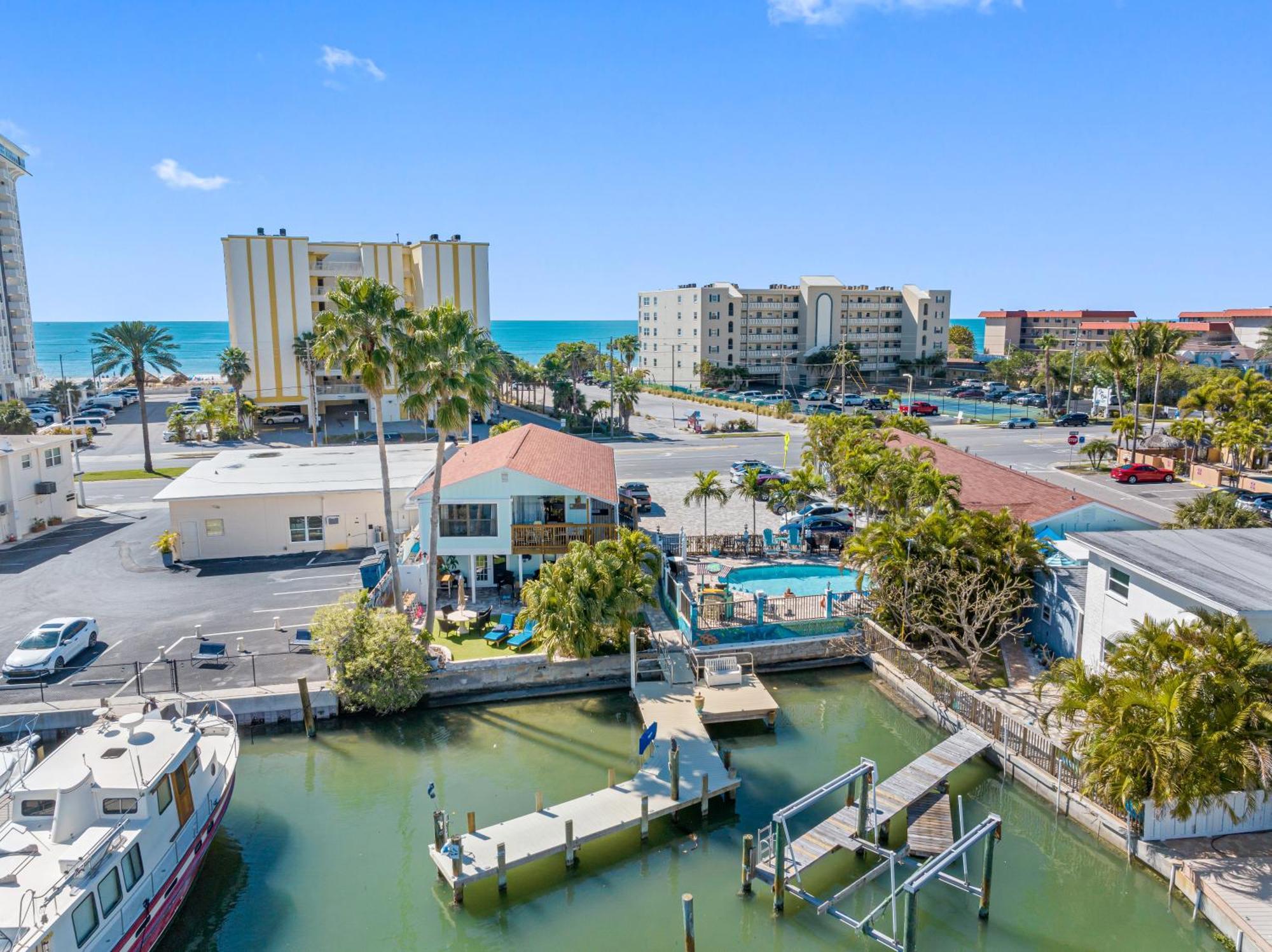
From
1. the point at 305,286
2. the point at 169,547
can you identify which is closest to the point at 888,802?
the point at 169,547

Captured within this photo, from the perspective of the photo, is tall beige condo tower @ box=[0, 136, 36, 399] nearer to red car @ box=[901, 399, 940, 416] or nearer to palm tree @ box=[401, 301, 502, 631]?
palm tree @ box=[401, 301, 502, 631]

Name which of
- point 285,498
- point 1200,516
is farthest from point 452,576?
point 1200,516

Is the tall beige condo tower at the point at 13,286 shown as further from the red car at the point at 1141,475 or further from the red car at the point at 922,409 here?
the red car at the point at 1141,475

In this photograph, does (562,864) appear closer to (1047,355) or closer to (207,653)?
(207,653)

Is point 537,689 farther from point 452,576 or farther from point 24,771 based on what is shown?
point 24,771

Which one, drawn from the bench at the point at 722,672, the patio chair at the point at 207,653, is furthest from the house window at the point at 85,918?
the bench at the point at 722,672

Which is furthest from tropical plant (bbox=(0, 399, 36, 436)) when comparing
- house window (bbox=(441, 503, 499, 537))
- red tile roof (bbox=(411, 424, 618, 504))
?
house window (bbox=(441, 503, 499, 537))
